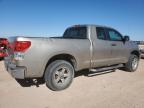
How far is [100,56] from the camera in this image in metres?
5.75

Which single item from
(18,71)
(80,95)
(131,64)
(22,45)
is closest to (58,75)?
(80,95)

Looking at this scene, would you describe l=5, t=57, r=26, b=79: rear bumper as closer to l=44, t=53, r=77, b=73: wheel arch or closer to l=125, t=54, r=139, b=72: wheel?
l=44, t=53, r=77, b=73: wheel arch

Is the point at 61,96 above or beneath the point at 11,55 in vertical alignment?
beneath

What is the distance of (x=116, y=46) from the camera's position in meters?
6.45

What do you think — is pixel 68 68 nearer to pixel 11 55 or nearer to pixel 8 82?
pixel 11 55

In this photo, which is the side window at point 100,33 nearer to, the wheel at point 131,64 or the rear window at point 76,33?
the rear window at point 76,33

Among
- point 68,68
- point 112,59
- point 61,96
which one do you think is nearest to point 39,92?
point 61,96

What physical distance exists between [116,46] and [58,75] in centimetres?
276

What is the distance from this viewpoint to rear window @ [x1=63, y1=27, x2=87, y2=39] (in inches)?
226

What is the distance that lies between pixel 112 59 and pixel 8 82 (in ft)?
11.9

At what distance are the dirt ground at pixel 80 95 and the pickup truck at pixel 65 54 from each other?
419 mm

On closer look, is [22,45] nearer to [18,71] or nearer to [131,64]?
[18,71]

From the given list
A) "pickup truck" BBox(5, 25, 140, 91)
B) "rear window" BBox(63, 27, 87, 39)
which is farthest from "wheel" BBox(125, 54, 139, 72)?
"rear window" BBox(63, 27, 87, 39)

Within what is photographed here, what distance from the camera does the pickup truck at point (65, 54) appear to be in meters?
4.16
